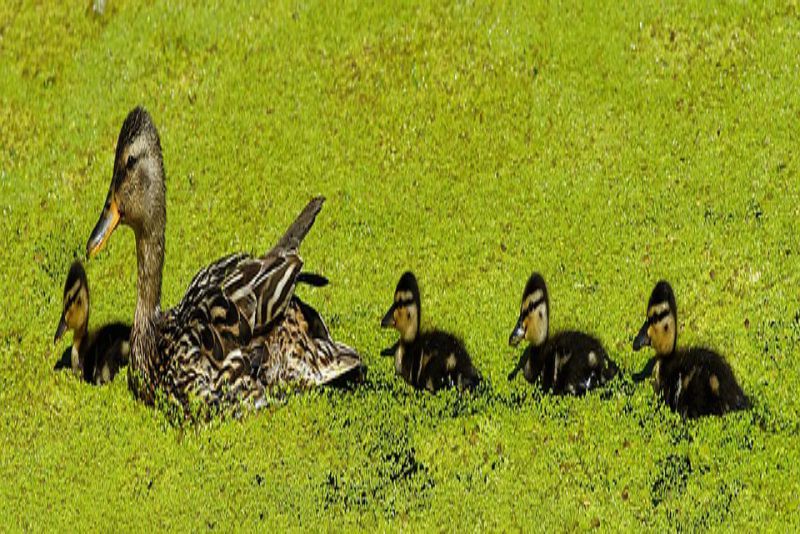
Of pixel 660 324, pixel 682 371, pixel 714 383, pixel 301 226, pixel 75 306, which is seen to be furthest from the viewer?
pixel 301 226

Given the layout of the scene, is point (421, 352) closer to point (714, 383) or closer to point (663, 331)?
point (663, 331)

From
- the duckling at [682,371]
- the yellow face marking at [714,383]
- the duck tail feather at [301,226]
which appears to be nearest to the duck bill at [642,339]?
the duckling at [682,371]

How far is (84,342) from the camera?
9148 mm

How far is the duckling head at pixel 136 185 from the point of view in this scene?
8656 millimetres

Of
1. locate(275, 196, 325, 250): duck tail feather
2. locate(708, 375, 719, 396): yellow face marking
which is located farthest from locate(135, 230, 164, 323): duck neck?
locate(708, 375, 719, 396): yellow face marking

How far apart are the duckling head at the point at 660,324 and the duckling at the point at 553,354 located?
30 cm

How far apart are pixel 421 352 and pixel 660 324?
162cm

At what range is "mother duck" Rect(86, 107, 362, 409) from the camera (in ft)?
27.3

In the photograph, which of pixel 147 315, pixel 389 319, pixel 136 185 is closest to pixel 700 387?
pixel 389 319

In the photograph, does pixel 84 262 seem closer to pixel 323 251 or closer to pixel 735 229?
pixel 323 251

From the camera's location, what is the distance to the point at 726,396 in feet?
26.6

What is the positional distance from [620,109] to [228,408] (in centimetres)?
434

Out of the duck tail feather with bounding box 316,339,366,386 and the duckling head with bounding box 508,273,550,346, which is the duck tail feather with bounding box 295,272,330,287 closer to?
the duck tail feather with bounding box 316,339,366,386

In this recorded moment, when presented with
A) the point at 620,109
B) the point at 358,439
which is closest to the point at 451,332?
the point at 358,439
